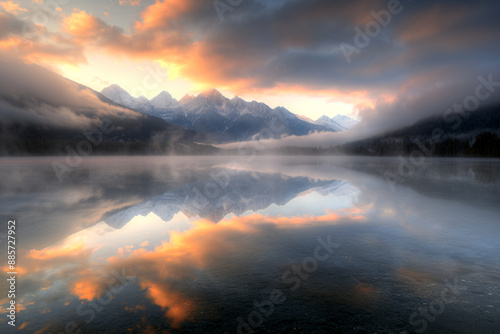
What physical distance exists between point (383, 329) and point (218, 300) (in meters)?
5.08

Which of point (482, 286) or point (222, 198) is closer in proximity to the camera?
point (482, 286)

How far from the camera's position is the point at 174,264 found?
12.4 m

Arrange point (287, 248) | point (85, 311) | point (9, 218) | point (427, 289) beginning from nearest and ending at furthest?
point (85, 311)
point (427, 289)
point (287, 248)
point (9, 218)

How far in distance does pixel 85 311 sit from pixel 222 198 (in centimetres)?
2194

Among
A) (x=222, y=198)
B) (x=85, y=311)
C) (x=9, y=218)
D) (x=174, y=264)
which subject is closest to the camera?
(x=85, y=311)

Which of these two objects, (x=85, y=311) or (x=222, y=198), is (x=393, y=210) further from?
(x=85, y=311)

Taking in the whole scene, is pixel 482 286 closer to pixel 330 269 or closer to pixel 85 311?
pixel 330 269

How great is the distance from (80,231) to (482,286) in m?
21.2

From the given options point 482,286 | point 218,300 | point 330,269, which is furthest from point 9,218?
point 482,286

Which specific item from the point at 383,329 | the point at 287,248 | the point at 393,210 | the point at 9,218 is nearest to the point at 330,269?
the point at 287,248

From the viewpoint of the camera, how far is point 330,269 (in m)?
11.7

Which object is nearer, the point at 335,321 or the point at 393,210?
the point at 335,321

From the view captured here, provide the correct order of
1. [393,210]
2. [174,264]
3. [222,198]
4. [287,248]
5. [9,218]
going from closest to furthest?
[174,264] < [287,248] < [9,218] < [393,210] < [222,198]

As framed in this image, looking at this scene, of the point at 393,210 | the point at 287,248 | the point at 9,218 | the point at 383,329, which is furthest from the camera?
the point at 393,210
